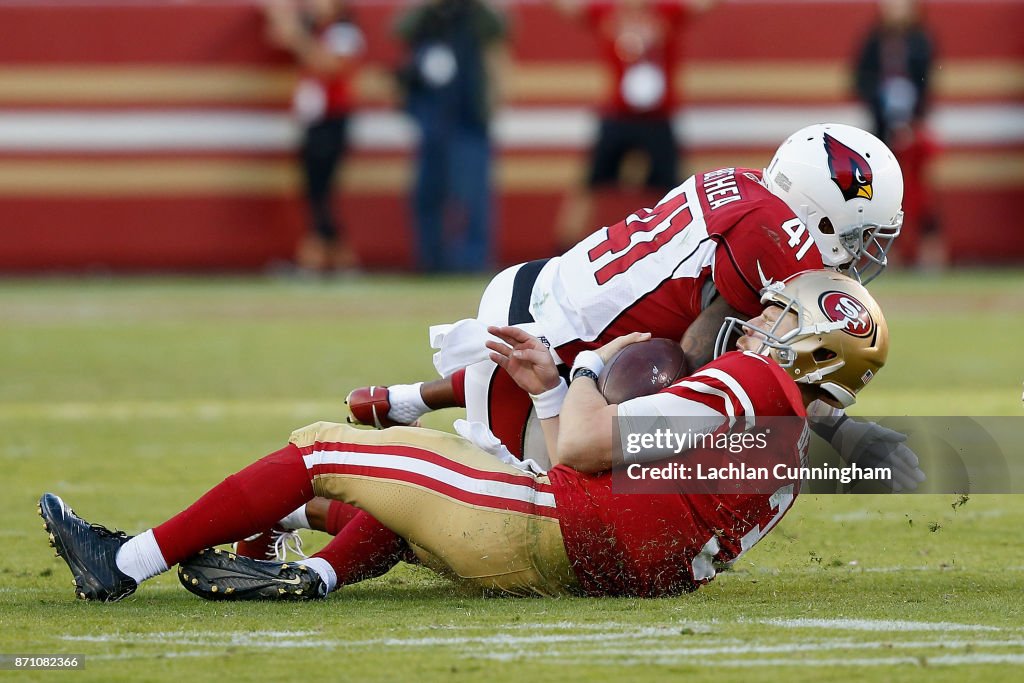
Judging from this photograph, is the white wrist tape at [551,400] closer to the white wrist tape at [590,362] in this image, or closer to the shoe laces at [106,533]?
the white wrist tape at [590,362]

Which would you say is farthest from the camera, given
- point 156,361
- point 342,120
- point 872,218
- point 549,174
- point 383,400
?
point 549,174

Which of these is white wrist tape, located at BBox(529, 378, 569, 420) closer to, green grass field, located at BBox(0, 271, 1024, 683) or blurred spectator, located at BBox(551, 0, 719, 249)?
green grass field, located at BBox(0, 271, 1024, 683)

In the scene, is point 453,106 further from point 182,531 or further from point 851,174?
point 182,531

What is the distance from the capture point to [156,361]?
10.2m

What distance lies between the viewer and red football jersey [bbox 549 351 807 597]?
165 inches

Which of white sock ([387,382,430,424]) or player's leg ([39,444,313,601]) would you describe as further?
white sock ([387,382,430,424])

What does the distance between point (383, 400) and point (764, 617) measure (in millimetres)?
1761

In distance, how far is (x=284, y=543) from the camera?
4.96 meters

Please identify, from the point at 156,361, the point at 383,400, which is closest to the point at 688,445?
the point at 383,400

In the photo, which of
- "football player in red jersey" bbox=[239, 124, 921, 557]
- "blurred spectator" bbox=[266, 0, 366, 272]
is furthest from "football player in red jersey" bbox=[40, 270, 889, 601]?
"blurred spectator" bbox=[266, 0, 366, 272]

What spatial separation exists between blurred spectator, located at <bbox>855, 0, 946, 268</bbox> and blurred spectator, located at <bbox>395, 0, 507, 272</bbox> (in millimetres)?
3144

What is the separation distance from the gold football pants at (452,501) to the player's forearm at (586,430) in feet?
0.43

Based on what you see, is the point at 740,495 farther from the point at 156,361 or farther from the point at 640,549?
the point at 156,361

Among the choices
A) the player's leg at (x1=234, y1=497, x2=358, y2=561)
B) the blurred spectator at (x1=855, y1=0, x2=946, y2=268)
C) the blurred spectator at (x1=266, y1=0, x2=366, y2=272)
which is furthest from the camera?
the blurred spectator at (x1=855, y1=0, x2=946, y2=268)
